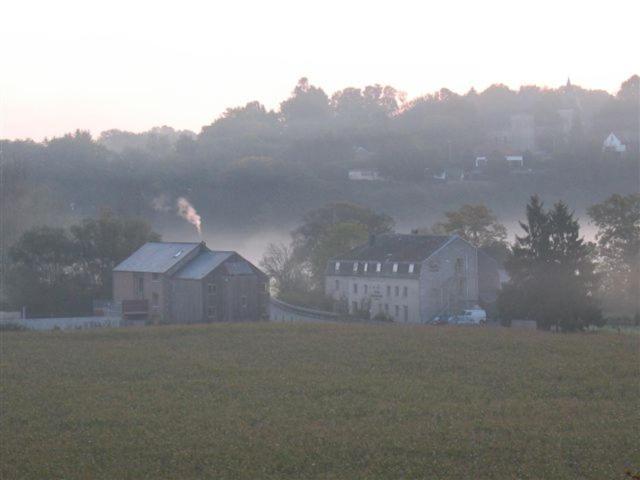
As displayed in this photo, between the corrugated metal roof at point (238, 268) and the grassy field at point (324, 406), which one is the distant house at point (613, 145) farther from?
the grassy field at point (324, 406)

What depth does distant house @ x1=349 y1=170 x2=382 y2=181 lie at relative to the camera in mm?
112625

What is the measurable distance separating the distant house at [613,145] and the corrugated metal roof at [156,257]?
71481mm

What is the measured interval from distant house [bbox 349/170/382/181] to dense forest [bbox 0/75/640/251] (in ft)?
1.64

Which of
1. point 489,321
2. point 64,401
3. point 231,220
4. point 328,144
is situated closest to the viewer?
point 64,401

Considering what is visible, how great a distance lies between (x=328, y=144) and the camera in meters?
126

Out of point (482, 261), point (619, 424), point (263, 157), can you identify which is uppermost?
point (263, 157)

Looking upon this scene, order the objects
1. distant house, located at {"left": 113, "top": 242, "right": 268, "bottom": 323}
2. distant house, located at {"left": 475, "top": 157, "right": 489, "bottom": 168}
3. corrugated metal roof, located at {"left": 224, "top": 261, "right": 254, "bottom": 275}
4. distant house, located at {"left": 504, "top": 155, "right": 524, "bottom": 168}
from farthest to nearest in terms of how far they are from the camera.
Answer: distant house, located at {"left": 504, "top": 155, "right": 524, "bottom": 168} < distant house, located at {"left": 475, "top": 157, "right": 489, "bottom": 168} < corrugated metal roof, located at {"left": 224, "top": 261, "right": 254, "bottom": 275} < distant house, located at {"left": 113, "top": 242, "right": 268, "bottom": 323}

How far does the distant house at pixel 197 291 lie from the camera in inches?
2060

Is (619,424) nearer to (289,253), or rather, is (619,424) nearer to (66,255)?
(66,255)

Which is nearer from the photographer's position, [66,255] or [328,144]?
[66,255]

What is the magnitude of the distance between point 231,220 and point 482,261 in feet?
108

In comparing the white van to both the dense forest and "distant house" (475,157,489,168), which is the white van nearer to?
the dense forest

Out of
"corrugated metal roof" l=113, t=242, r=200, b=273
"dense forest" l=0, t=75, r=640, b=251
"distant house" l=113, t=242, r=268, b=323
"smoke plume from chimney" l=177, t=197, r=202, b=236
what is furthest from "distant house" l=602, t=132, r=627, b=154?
"distant house" l=113, t=242, r=268, b=323

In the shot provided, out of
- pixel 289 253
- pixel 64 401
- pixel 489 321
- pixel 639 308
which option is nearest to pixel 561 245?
pixel 489 321
